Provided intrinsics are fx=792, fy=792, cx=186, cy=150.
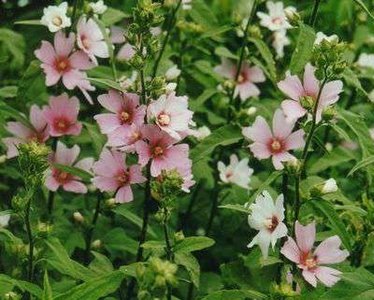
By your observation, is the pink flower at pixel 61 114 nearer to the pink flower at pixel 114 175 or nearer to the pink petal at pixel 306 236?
the pink flower at pixel 114 175

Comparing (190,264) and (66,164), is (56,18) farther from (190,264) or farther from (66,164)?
(190,264)

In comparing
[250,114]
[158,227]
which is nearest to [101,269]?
[158,227]

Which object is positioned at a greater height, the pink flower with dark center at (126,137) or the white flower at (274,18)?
the white flower at (274,18)

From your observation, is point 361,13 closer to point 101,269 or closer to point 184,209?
point 184,209

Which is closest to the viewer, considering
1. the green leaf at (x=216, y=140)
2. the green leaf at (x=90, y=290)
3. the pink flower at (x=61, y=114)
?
the green leaf at (x=90, y=290)

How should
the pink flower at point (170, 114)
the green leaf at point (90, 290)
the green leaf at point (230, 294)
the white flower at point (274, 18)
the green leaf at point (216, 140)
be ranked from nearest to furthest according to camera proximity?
the green leaf at point (90, 290) → the green leaf at point (230, 294) → the pink flower at point (170, 114) → the green leaf at point (216, 140) → the white flower at point (274, 18)

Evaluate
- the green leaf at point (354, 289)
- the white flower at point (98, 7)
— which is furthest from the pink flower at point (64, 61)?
the green leaf at point (354, 289)

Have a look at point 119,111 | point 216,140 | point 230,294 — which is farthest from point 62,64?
point 230,294
